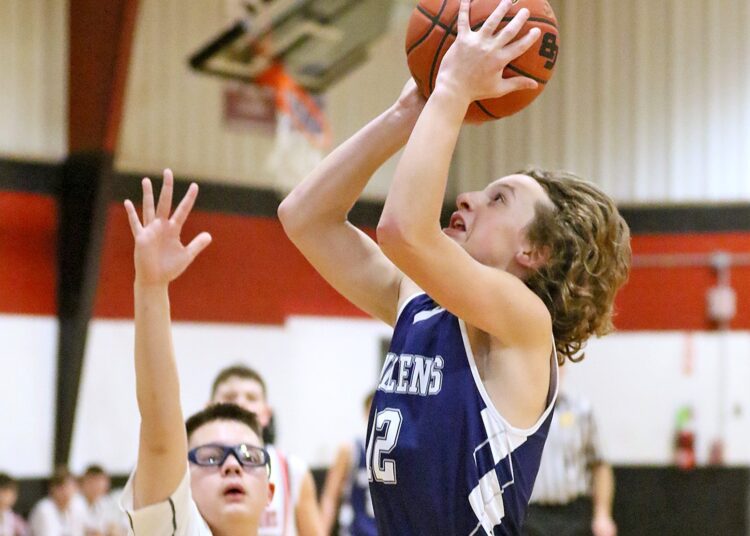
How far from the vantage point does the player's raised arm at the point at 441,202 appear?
92.2 inches

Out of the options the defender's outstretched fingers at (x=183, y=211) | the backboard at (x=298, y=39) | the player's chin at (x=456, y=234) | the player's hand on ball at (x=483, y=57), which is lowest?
the defender's outstretched fingers at (x=183, y=211)

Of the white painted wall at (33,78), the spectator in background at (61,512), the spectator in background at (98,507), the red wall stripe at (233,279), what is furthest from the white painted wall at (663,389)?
the white painted wall at (33,78)

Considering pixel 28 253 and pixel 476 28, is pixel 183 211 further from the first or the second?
pixel 28 253

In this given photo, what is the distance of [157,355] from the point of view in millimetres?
2258

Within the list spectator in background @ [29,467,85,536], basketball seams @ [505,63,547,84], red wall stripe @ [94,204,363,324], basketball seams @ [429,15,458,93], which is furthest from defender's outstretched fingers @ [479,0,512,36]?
red wall stripe @ [94,204,363,324]

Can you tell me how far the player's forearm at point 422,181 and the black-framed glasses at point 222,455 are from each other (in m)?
1.02

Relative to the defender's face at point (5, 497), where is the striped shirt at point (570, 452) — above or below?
above

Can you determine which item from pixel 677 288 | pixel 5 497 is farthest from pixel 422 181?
pixel 677 288

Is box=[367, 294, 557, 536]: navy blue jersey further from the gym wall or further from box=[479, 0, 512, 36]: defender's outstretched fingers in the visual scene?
the gym wall

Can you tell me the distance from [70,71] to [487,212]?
371 inches

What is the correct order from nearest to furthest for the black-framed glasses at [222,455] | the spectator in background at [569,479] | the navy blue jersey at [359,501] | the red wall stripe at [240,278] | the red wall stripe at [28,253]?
the black-framed glasses at [222,455] → the navy blue jersey at [359,501] → the spectator in background at [569,479] → the red wall stripe at [28,253] → the red wall stripe at [240,278]

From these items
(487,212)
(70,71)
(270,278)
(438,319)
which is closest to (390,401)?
(438,319)

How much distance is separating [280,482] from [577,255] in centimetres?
268

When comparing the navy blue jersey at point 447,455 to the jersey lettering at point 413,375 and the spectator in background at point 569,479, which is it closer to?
the jersey lettering at point 413,375
